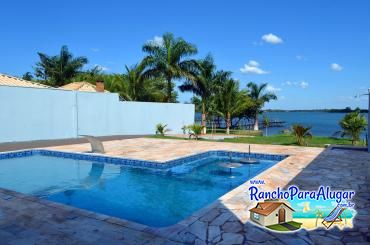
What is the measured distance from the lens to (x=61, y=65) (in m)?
31.1

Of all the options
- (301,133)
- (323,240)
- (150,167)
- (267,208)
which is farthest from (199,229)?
(301,133)

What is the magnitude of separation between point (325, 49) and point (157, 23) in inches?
577

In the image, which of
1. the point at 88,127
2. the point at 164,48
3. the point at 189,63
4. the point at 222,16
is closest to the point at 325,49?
the point at 222,16

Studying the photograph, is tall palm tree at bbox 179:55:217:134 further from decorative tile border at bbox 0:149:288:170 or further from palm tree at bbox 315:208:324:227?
palm tree at bbox 315:208:324:227

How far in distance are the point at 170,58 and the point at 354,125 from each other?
12952 millimetres

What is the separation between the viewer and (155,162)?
9758 mm

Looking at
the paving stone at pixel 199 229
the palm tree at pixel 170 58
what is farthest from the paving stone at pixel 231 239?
the palm tree at pixel 170 58

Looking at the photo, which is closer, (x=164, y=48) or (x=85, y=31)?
(x=164, y=48)

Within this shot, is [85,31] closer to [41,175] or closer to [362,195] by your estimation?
[41,175]

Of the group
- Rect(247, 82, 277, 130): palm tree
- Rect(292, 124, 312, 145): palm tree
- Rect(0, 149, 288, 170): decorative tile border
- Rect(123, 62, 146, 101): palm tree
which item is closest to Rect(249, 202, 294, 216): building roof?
Rect(0, 149, 288, 170): decorative tile border

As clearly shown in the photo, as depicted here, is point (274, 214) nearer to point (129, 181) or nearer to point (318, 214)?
point (318, 214)

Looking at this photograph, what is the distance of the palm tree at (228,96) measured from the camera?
27.6 m

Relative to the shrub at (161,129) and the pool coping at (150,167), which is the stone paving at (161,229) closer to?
the pool coping at (150,167)

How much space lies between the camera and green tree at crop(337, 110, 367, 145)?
1556 cm
